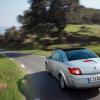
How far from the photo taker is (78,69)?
10188mm

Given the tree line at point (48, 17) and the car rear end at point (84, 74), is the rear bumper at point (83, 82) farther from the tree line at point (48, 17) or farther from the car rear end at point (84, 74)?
the tree line at point (48, 17)

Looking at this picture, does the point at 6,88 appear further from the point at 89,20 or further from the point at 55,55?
the point at 89,20

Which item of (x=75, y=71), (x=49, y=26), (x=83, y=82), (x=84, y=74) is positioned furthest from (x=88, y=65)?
(x=49, y=26)

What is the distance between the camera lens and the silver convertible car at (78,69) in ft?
32.7

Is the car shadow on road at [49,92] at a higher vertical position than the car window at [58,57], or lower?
lower

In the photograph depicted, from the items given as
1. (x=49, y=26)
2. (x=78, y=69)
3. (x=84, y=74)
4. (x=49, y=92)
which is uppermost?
(x=78, y=69)

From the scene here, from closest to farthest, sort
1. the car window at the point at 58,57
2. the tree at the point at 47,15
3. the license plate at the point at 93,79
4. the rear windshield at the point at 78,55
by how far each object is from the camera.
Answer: the license plate at the point at 93,79, the rear windshield at the point at 78,55, the car window at the point at 58,57, the tree at the point at 47,15

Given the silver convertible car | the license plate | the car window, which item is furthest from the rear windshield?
the license plate

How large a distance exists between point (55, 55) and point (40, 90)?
7.37ft

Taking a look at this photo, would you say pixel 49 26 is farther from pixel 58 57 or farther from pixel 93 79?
pixel 93 79

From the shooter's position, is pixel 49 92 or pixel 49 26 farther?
pixel 49 26

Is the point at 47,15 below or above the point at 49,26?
above

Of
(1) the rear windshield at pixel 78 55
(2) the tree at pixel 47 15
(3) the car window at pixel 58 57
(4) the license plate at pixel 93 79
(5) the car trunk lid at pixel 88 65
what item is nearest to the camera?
(4) the license plate at pixel 93 79

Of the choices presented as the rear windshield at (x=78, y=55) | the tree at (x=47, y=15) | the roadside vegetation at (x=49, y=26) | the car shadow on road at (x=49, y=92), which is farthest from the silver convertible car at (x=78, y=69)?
the tree at (x=47, y=15)
